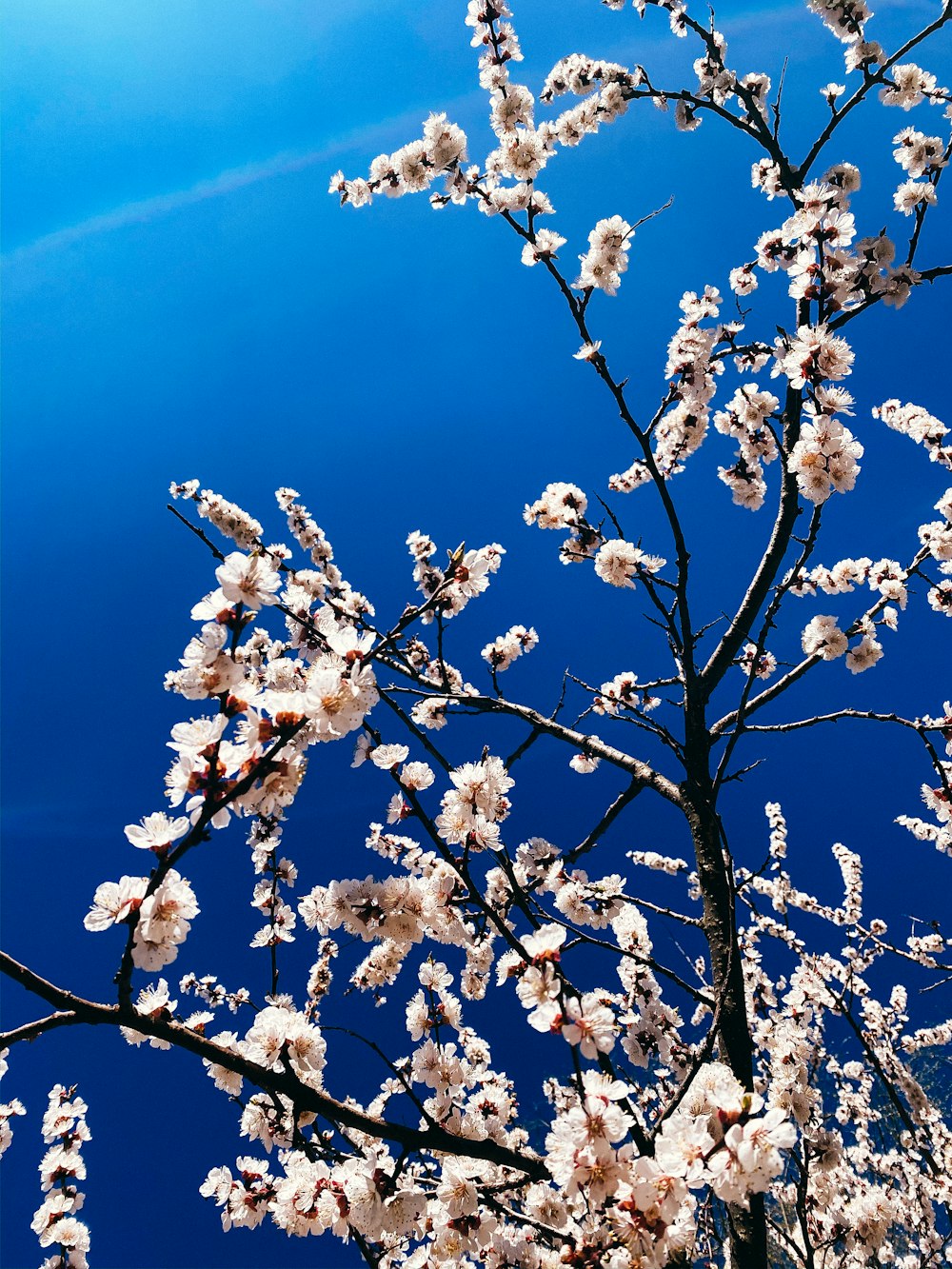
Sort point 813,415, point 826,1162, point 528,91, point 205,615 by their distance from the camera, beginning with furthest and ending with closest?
1. point 528,91
2. point 826,1162
3. point 813,415
4. point 205,615

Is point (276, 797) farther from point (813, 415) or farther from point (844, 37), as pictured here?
point (844, 37)

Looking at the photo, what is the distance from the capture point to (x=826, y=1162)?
9.30 feet

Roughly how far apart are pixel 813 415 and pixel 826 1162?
3.24 meters

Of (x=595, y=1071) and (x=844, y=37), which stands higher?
(x=844, y=37)

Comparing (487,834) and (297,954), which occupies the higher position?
(297,954)

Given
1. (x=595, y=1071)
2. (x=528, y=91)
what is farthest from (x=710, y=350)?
(x=595, y=1071)

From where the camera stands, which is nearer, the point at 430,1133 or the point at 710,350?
the point at 430,1133

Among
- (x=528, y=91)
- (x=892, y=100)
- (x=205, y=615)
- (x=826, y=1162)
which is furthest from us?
(x=892, y=100)

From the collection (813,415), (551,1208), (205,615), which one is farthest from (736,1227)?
(813,415)

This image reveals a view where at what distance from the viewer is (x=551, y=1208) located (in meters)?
2.15

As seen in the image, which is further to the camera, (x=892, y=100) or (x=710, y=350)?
Answer: (x=892, y=100)

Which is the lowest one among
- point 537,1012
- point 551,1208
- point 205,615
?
point 551,1208

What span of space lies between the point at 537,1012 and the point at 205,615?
3.58 feet

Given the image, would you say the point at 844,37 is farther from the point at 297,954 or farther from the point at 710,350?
the point at 297,954
